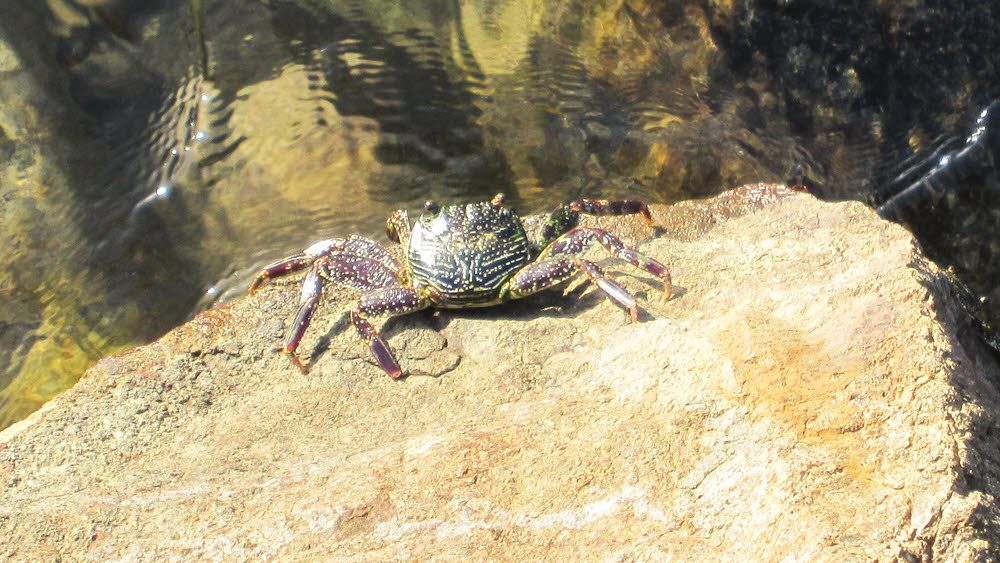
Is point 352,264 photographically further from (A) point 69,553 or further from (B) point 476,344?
(A) point 69,553

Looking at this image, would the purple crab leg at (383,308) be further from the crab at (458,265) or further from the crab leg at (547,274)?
the crab leg at (547,274)

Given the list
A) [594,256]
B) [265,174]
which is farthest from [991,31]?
[265,174]

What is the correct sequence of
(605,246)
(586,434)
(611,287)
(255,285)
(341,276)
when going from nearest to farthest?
(586,434) < (611,287) < (605,246) < (341,276) < (255,285)

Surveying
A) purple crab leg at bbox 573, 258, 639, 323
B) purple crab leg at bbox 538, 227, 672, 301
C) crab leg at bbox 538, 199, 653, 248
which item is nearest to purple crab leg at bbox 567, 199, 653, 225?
crab leg at bbox 538, 199, 653, 248

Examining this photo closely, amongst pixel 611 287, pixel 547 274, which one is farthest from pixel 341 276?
pixel 611 287

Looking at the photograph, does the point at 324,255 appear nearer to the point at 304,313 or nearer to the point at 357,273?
the point at 357,273

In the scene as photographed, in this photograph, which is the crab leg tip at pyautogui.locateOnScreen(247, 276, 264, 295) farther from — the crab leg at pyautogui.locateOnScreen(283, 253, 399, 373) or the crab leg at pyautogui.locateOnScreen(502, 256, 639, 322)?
the crab leg at pyautogui.locateOnScreen(502, 256, 639, 322)
